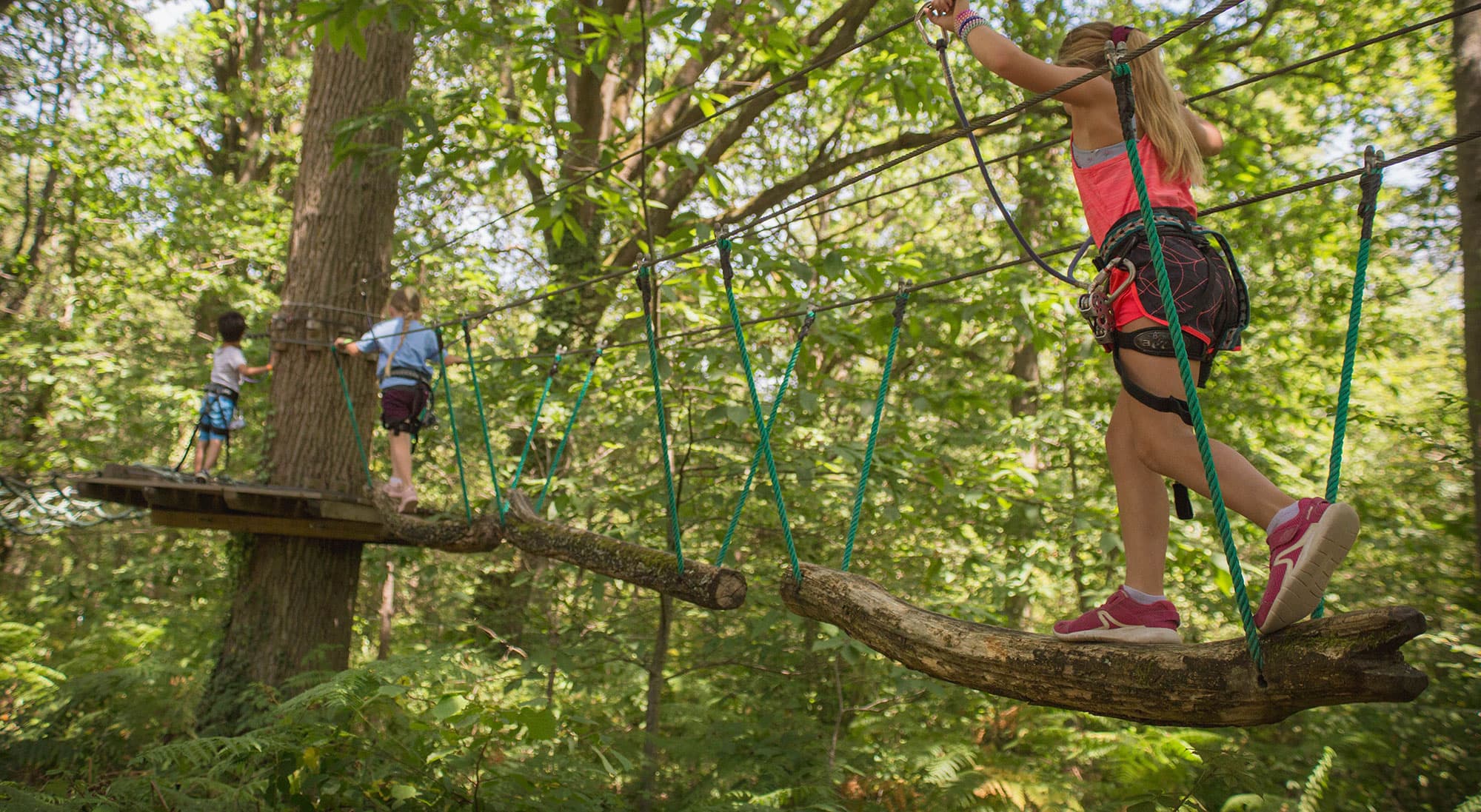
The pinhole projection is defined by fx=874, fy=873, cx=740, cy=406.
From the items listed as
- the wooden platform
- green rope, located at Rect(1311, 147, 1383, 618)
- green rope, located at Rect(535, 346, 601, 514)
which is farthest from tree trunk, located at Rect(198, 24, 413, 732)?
green rope, located at Rect(1311, 147, 1383, 618)

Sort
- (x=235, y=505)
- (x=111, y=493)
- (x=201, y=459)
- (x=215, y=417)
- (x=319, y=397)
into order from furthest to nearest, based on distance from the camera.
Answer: (x=215, y=417) < (x=201, y=459) < (x=319, y=397) < (x=111, y=493) < (x=235, y=505)

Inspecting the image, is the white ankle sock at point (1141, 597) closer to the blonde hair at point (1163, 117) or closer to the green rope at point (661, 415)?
the blonde hair at point (1163, 117)

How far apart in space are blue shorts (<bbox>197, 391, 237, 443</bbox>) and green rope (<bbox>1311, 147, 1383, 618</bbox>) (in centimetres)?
539

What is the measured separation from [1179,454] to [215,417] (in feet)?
17.5

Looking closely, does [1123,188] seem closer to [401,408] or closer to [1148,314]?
[1148,314]

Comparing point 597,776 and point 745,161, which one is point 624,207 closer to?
point 597,776

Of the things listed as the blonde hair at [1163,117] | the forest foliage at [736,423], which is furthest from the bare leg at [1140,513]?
the forest foliage at [736,423]

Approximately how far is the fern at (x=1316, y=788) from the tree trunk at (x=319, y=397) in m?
4.58

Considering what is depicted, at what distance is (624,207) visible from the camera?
4043mm

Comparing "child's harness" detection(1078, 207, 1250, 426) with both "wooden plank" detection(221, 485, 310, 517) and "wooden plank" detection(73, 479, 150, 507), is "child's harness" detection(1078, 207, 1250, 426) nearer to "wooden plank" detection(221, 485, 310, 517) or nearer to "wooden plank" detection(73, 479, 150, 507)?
"wooden plank" detection(221, 485, 310, 517)

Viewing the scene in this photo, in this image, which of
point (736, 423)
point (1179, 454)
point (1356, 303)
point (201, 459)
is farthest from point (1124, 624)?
point (201, 459)

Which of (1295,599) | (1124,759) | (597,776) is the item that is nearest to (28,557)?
(597,776)

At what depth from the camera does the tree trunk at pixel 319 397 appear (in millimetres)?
4625

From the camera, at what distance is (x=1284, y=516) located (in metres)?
1.31
